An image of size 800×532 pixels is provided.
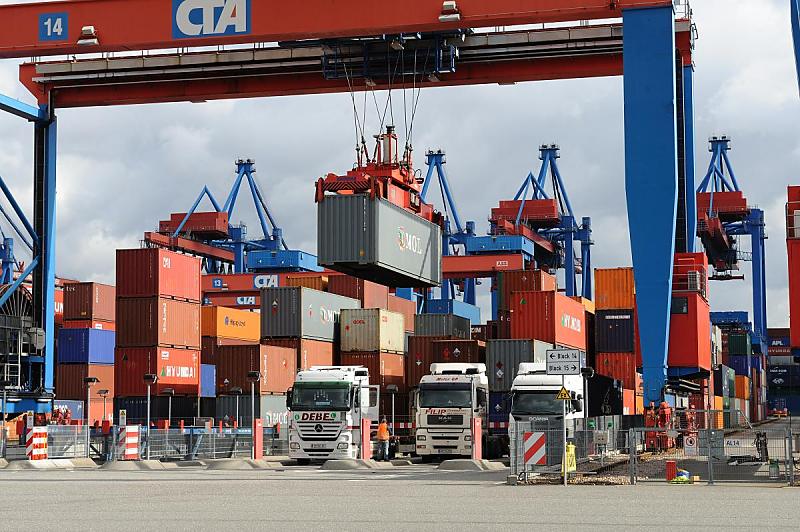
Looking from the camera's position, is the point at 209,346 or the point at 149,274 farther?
the point at 209,346

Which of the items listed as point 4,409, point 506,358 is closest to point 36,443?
point 4,409

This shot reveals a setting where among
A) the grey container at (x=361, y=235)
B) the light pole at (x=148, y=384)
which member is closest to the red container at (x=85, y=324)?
the light pole at (x=148, y=384)

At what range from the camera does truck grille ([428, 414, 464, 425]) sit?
105ft

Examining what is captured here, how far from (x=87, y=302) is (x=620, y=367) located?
65.0 feet

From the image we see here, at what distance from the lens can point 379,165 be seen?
99.1ft

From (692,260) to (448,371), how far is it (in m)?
10.4

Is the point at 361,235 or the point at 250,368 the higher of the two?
the point at 361,235

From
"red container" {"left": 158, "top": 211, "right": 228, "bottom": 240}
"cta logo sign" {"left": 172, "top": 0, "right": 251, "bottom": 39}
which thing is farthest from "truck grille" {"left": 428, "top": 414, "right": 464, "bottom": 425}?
"red container" {"left": 158, "top": 211, "right": 228, "bottom": 240}

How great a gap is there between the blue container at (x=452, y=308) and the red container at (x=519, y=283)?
2079 centimetres

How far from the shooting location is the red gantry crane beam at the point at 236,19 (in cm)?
3061

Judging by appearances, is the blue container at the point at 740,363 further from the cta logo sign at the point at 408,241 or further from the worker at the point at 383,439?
the cta logo sign at the point at 408,241

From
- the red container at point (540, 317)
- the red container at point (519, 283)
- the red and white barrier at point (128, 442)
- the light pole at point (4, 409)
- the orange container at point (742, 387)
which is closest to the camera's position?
the red and white barrier at point (128, 442)

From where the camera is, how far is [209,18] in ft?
107

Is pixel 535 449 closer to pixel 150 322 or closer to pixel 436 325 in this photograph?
pixel 150 322
